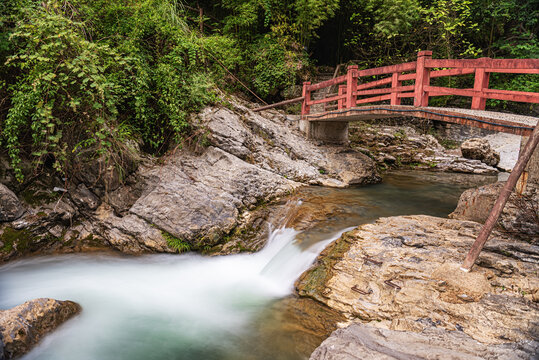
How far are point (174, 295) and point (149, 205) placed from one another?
1908 mm

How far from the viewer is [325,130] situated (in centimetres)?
1138

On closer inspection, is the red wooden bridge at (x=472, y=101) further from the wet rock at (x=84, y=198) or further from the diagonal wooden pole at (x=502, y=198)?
the wet rock at (x=84, y=198)

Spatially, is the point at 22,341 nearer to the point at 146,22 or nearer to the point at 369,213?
the point at 369,213

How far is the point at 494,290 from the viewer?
410 centimetres

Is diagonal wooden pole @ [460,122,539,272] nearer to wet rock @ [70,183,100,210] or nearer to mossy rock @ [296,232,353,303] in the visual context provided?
mossy rock @ [296,232,353,303]

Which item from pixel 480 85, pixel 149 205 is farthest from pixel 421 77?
pixel 149 205

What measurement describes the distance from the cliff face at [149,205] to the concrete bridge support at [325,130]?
3.80 metres

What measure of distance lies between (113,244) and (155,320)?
79.3 inches

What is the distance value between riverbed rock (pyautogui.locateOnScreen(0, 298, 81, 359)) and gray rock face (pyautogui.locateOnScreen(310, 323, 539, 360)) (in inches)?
130

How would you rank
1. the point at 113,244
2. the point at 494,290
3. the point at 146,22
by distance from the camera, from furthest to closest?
the point at 146,22 → the point at 113,244 → the point at 494,290

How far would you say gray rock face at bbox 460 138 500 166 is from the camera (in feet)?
43.5

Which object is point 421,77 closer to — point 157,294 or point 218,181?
point 218,181

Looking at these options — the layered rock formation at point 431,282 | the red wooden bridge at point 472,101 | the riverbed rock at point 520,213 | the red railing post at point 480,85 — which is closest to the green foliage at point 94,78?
the red wooden bridge at point 472,101

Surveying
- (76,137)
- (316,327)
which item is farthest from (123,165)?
(316,327)
